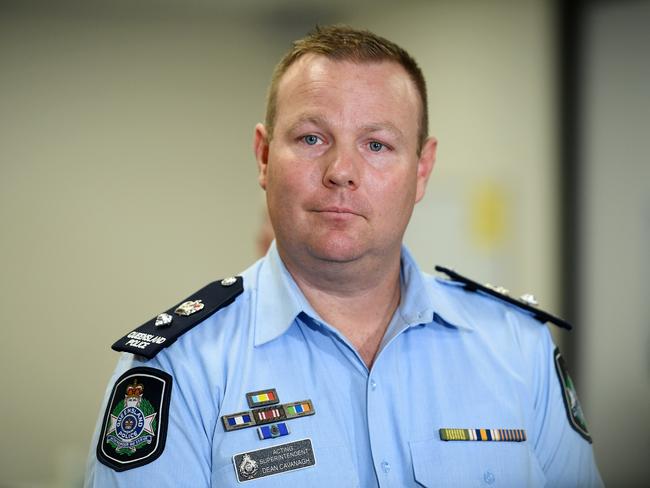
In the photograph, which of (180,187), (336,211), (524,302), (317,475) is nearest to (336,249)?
(336,211)

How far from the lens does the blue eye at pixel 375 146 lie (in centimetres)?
142

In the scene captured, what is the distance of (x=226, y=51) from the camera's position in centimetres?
368

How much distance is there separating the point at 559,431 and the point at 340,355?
19.4 inches

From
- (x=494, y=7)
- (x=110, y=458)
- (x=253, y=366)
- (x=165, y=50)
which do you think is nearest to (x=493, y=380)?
(x=253, y=366)

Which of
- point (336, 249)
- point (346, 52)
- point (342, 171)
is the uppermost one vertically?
point (346, 52)

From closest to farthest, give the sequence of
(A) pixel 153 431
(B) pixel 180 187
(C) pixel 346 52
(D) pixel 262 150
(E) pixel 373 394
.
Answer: (A) pixel 153 431, (E) pixel 373 394, (C) pixel 346 52, (D) pixel 262 150, (B) pixel 180 187

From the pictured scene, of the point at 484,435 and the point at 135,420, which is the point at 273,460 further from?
the point at 484,435

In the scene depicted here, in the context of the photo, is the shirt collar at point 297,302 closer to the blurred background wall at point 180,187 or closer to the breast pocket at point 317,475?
the breast pocket at point 317,475

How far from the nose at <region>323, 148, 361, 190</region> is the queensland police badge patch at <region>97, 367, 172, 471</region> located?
45 cm

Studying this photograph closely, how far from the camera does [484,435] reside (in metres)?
1.39

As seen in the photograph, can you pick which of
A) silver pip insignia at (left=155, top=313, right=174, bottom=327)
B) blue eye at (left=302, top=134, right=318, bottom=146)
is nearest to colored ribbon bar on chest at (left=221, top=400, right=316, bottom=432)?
silver pip insignia at (left=155, top=313, right=174, bottom=327)

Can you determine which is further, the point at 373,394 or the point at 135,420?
the point at 373,394

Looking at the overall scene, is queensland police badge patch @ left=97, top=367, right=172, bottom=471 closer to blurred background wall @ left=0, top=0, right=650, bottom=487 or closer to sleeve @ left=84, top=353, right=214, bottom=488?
sleeve @ left=84, top=353, right=214, bottom=488

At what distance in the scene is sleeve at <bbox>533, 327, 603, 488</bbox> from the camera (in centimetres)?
147
